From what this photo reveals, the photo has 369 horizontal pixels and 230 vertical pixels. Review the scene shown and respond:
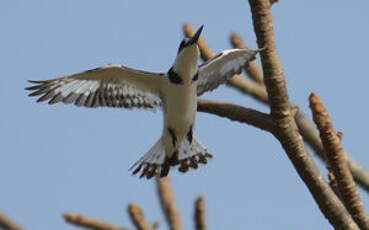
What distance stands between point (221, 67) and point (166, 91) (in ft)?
2.24

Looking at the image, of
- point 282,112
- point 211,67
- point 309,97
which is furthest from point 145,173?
point 309,97

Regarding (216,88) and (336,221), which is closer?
(336,221)

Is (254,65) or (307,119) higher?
(254,65)

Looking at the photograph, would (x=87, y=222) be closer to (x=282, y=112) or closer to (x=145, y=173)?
(x=282, y=112)

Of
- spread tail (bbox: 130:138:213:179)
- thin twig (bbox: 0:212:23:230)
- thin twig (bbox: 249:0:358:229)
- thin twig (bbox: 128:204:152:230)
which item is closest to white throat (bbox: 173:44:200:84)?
spread tail (bbox: 130:138:213:179)

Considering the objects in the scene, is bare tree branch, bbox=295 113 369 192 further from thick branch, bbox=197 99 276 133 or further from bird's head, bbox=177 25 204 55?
bird's head, bbox=177 25 204 55

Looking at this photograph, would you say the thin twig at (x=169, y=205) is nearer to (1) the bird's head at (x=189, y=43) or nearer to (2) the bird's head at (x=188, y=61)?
(2) the bird's head at (x=188, y=61)

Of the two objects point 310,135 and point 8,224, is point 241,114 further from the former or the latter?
point 8,224

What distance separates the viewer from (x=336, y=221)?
4.00m

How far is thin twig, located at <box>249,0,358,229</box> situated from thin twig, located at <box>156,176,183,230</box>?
0.84m

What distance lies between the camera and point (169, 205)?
14.5ft

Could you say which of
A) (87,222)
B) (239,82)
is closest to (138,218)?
(87,222)

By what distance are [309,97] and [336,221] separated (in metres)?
0.84

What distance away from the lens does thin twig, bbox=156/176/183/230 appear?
420 centimetres
